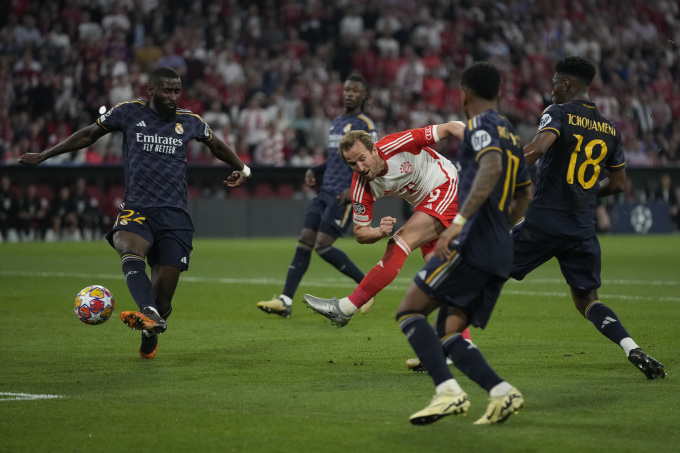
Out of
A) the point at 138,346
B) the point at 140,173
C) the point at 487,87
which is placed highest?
the point at 487,87

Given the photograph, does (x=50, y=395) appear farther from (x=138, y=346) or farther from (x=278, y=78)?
(x=278, y=78)

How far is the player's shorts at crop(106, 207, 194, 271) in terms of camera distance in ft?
27.1

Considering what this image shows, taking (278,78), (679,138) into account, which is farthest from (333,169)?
(679,138)

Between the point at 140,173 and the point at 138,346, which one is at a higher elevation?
the point at 140,173

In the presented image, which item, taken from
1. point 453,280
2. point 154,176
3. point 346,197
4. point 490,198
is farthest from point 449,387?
point 346,197

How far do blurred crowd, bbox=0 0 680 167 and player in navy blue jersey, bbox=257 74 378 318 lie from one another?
13.3 metres

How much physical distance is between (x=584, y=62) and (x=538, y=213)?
46.7 inches

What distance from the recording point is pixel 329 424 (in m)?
5.82

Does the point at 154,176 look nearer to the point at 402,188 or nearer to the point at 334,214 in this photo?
the point at 402,188

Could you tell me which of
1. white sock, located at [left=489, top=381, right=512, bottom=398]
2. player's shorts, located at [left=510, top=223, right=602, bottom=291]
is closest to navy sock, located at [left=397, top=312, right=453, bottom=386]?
white sock, located at [left=489, top=381, right=512, bottom=398]

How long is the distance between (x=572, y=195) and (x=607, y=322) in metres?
0.97

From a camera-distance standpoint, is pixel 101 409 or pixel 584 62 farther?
pixel 584 62

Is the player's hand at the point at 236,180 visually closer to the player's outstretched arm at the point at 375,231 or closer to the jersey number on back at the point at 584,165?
the player's outstretched arm at the point at 375,231

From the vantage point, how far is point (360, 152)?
7.56m
